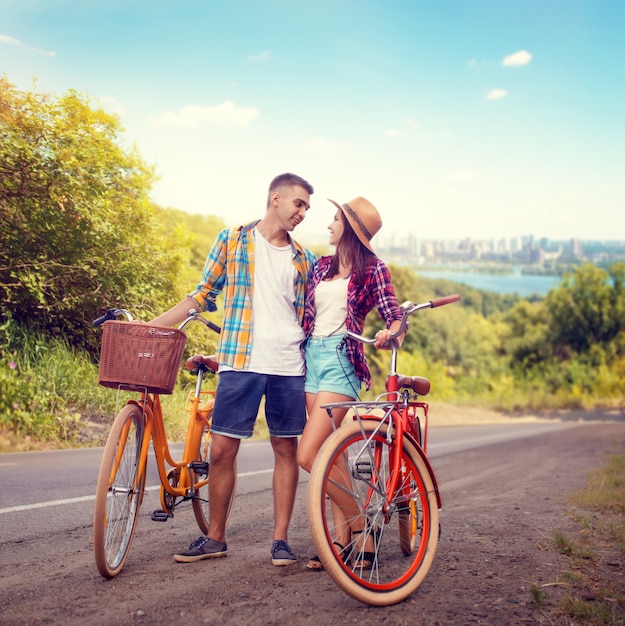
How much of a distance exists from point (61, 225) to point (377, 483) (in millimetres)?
9905

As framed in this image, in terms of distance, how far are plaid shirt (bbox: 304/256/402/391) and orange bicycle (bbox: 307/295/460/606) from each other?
0.19 metres

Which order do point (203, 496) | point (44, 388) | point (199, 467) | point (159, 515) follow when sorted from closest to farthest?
point (159, 515) < point (199, 467) < point (203, 496) < point (44, 388)

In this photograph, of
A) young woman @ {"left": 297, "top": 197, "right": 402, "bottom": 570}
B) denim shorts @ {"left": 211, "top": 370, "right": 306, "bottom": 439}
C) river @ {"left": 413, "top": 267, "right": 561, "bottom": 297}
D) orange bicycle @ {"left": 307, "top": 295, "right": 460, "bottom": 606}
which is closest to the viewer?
orange bicycle @ {"left": 307, "top": 295, "right": 460, "bottom": 606}

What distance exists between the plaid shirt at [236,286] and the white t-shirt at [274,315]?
0.03 meters

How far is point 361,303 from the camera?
13.2ft

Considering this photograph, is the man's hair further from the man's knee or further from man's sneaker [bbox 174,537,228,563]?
man's sneaker [bbox 174,537,228,563]

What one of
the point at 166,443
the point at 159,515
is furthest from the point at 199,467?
the point at 159,515

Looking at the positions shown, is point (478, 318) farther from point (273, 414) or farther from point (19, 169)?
point (273, 414)

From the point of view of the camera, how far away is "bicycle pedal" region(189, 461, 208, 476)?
437 cm

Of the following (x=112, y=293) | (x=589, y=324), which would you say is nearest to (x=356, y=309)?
(x=112, y=293)

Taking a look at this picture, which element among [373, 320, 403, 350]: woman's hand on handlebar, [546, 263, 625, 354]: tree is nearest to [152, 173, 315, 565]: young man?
[373, 320, 403, 350]: woman's hand on handlebar

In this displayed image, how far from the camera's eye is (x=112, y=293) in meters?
12.7

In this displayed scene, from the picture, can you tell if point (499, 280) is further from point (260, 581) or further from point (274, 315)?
point (260, 581)

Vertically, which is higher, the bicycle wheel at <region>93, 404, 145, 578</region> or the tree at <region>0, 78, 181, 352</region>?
the tree at <region>0, 78, 181, 352</region>
